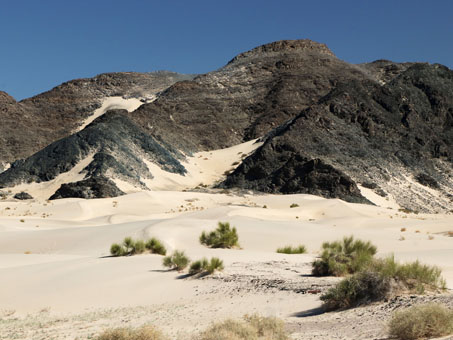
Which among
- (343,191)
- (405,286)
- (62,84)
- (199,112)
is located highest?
(62,84)

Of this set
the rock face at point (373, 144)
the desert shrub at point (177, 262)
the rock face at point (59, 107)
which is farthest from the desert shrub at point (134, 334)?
the rock face at point (59, 107)

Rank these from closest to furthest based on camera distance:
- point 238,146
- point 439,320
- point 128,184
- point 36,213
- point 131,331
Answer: point 439,320 < point 131,331 < point 36,213 < point 128,184 < point 238,146

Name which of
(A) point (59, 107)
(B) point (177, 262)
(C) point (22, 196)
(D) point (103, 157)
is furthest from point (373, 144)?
(A) point (59, 107)

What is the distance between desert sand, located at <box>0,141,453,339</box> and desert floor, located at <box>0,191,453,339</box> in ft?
0.07

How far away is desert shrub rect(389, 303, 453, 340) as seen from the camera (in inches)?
209

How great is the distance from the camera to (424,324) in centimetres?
531

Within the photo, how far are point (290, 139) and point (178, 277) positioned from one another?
32.7 metres

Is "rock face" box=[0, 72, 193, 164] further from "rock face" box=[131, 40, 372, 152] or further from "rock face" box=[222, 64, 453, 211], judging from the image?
"rock face" box=[222, 64, 453, 211]

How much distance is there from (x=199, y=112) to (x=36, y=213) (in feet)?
131

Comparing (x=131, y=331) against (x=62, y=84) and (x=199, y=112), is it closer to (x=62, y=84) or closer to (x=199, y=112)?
(x=199, y=112)

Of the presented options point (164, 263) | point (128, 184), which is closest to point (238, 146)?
point (128, 184)

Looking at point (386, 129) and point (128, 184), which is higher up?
point (386, 129)

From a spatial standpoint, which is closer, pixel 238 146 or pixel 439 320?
pixel 439 320

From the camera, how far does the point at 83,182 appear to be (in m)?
34.9
